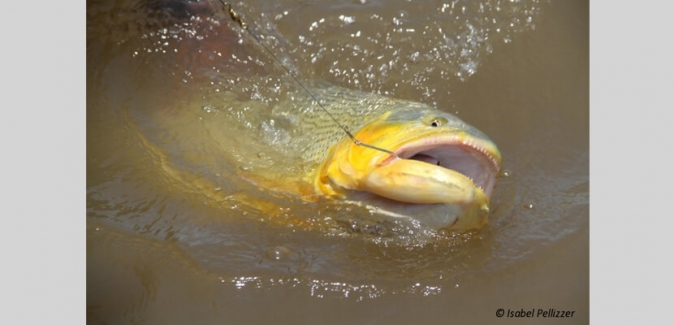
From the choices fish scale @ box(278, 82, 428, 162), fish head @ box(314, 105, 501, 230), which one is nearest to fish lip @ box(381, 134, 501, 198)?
fish head @ box(314, 105, 501, 230)

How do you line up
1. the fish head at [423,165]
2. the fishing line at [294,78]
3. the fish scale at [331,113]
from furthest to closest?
the fish scale at [331,113], the fishing line at [294,78], the fish head at [423,165]

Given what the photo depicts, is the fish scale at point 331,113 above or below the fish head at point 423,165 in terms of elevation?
above

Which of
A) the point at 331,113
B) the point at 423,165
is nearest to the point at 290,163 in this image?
the point at 331,113

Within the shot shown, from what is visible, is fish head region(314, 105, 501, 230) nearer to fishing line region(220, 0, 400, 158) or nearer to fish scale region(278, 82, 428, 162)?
fishing line region(220, 0, 400, 158)

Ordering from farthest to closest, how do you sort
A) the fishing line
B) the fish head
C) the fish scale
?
the fish scale
the fishing line
the fish head

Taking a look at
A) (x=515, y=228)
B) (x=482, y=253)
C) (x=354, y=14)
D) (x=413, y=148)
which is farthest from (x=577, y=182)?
(x=354, y=14)

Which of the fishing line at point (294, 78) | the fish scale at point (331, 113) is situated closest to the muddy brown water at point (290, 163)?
the fishing line at point (294, 78)

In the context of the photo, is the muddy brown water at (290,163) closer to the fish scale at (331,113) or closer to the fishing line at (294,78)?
the fishing line at (294,78)
